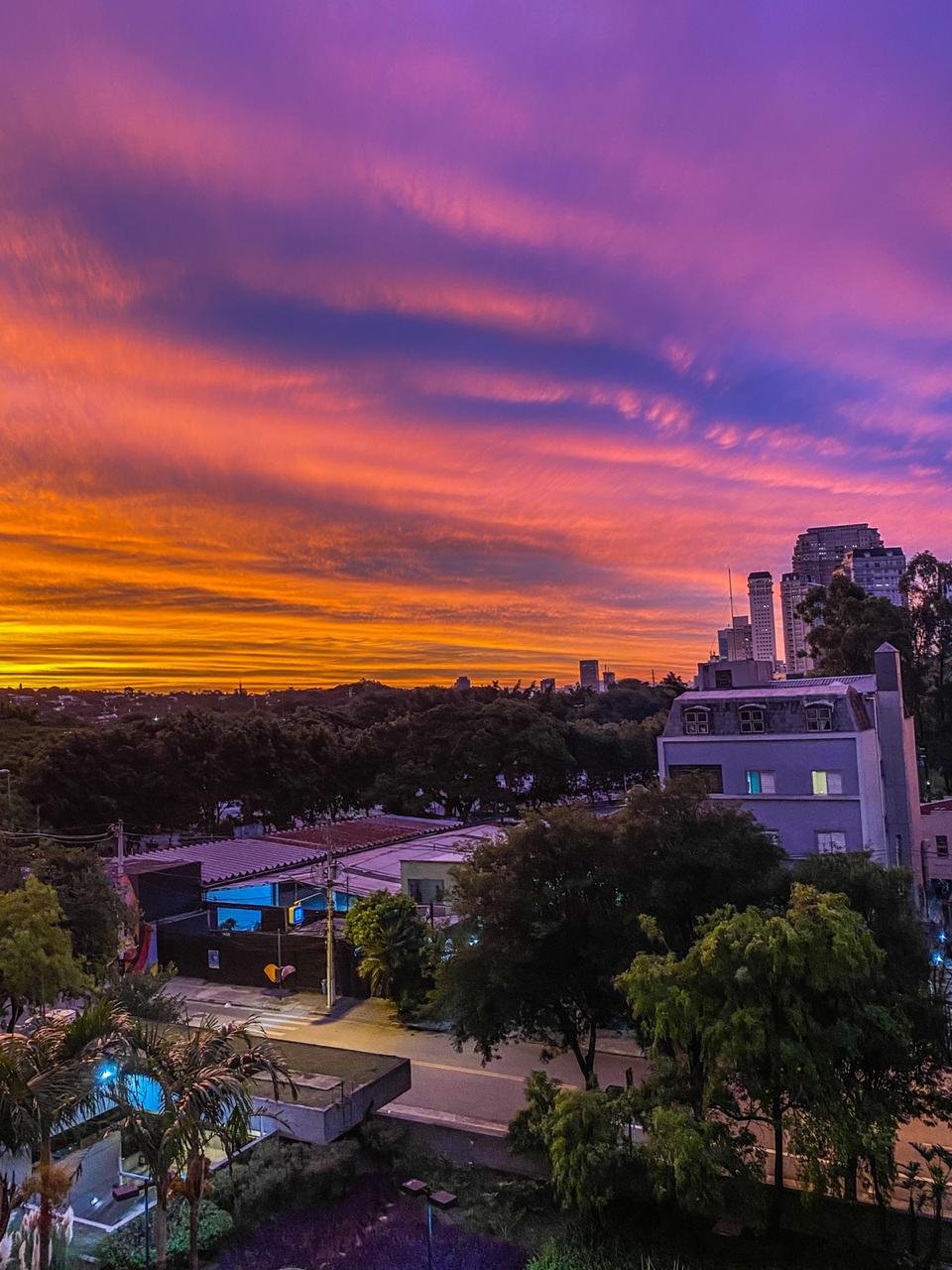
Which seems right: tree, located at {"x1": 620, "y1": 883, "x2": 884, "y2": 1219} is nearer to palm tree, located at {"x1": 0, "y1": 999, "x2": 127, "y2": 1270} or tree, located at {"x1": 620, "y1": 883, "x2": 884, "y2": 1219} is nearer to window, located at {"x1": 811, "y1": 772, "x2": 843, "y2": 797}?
palm tree, located at {"x1": 0, "y1": 999, "x2": 127, "y2": 1270}

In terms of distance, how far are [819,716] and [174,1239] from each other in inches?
1022

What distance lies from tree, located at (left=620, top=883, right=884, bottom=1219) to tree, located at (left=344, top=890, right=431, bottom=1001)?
1550cm

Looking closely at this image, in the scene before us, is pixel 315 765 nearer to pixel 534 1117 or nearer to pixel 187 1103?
pixel 534 1117

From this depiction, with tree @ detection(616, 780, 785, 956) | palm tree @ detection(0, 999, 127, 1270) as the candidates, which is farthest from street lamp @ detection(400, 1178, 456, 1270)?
tree @ detection(616, 780, 785, 956)

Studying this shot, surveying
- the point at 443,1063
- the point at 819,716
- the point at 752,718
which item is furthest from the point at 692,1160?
the point at 752,718

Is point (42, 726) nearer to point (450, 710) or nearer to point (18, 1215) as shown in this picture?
point (450, 710)

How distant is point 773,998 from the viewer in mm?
11898

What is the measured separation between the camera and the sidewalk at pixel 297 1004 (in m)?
26.2

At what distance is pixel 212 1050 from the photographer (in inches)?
441

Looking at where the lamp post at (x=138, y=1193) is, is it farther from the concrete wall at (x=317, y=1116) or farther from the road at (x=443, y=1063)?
the road at (x=443, y=1063)

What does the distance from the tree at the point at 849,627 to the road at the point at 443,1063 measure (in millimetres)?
39164

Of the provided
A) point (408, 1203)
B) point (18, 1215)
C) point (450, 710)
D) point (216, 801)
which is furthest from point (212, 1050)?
point (450, 710)

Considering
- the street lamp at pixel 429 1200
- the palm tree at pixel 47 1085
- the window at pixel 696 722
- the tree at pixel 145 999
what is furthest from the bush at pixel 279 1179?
the window at pixel 696 722

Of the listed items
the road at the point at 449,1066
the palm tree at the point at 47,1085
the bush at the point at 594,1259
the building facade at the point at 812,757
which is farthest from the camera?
the building facade at the point at 812,757
